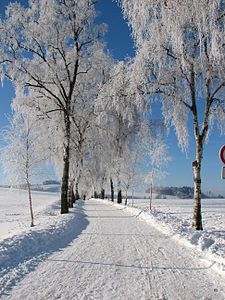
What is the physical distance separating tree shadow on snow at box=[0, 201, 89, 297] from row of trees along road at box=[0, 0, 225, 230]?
4.92 m

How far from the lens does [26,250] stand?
7.76 meters

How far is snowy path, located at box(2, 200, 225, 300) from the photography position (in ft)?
16.1

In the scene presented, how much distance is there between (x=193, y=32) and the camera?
1036cm

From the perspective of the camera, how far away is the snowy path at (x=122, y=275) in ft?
16.1

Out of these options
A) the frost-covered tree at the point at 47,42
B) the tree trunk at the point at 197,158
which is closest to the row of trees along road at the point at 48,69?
the frost-covered tree at the point at 47,42

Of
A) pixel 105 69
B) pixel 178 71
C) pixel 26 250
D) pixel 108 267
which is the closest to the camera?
pixel 108 267

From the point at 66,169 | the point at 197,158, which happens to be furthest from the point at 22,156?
the point at 197,158

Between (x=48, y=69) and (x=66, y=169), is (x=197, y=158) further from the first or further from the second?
(x=48, y=69)

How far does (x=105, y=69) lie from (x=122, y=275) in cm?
1847

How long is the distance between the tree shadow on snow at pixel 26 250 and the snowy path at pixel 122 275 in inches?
6.1

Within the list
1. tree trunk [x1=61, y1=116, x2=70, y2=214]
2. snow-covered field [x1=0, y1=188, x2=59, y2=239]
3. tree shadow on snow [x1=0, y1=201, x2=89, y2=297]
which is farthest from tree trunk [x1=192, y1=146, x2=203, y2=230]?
tree trunk [x1=61, y1=116, x2=70, y2=214]

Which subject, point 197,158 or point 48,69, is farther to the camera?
point 48,69

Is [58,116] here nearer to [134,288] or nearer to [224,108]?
[224,108]

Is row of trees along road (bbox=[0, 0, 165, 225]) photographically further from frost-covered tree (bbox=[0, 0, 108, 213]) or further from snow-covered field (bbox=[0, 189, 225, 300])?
snow-covered field (bbox=[0, 189, 225, 300])
